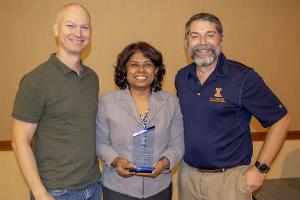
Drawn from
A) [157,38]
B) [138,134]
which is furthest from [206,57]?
[157,38]

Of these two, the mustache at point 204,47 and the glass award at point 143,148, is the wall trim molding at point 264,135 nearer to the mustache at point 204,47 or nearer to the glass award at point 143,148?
the mustache at point 204,47

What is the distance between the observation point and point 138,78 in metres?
2.11

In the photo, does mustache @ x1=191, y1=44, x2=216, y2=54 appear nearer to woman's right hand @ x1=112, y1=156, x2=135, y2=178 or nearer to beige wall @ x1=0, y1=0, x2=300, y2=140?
woman's right hand @ x1=112, y1=156, x2=135, y2=178

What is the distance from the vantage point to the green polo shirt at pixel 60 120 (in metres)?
1.73

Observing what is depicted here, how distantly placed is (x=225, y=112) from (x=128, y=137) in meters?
0.65

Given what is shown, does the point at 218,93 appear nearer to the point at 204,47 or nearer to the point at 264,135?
the point at 204,47

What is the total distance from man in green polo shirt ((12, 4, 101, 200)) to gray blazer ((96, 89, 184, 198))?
108 mm

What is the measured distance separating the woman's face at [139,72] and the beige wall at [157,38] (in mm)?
1240

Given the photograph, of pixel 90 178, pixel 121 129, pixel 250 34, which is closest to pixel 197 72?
pixel 121 129

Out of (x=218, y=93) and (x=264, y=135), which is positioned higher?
(x=218, y=93)

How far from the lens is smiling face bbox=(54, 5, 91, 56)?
1863mm

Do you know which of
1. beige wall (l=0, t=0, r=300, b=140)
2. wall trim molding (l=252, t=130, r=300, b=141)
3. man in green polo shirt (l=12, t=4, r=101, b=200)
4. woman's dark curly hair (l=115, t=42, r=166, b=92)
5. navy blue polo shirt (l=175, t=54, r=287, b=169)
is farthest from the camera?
wall trim molding (l=252, t=130, r=300, b=141)

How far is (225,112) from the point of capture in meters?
2.06

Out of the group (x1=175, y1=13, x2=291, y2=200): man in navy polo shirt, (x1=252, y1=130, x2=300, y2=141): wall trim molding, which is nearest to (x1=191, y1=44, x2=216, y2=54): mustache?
(x1=175, y1=13, x2=291, y2=200): man in navy polo shirt
